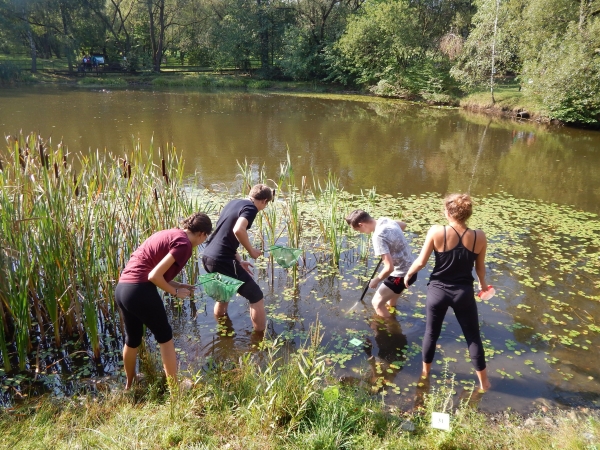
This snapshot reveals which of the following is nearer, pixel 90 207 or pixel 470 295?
pixel 470 295

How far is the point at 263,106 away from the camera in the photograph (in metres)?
24.1

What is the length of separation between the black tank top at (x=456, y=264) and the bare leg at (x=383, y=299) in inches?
47.1

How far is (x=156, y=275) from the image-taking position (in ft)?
9.57

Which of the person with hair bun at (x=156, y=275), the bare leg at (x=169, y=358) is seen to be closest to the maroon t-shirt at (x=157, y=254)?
the person with hair bun at (x=156, y=275)

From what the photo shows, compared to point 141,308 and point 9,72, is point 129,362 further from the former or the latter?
point 9,72

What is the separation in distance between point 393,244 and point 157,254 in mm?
2183

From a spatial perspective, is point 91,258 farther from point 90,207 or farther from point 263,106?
point 263,106

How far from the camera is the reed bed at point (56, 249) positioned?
10.9ft

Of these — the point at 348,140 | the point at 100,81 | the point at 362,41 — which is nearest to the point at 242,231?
the point at 348,140

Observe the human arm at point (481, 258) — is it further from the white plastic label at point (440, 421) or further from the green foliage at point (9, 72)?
the green foliage at point (9, 72)

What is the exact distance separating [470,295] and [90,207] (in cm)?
306

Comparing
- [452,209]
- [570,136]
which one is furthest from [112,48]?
[452,209]

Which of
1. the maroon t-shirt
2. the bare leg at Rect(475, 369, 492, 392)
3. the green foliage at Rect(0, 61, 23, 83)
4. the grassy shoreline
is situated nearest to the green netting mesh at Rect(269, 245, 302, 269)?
the maroon t-shirt

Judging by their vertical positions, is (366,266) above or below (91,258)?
below
